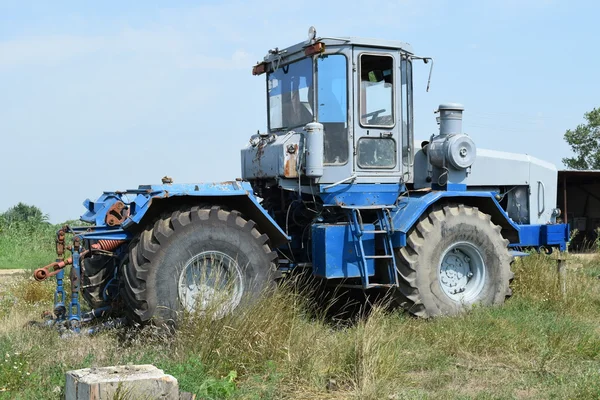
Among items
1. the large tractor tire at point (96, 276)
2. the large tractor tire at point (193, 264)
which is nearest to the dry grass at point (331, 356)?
the large tractor tire at point (193, 264)

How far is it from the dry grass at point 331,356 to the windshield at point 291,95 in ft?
7.53

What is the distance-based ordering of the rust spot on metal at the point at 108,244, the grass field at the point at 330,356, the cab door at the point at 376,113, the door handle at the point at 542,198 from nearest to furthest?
the grass field at the point at 330,356
the rust spot on metal at the point at 108,244
the cab door at the point at 376,113
the door handle at the point at 542,198

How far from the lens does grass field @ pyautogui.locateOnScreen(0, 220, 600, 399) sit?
548 cm

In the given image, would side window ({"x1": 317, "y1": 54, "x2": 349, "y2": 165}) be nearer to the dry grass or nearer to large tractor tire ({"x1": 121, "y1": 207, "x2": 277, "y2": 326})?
large tractor tire ({"x1": 121, "y1": 207, "x2": 277, "y2": 326})

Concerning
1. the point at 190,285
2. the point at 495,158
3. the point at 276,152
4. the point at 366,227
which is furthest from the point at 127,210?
the point at 495,158

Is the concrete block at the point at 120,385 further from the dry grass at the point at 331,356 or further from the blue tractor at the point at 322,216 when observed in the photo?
the blue tractor at the point at 322,216

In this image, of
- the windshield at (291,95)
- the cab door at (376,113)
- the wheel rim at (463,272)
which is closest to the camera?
the cab door at (376,113)

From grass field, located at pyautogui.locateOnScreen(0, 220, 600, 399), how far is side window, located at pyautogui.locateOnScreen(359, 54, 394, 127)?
2265 mm

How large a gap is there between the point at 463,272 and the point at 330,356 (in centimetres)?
320

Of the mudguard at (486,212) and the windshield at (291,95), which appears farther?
the windshield at (291,95)

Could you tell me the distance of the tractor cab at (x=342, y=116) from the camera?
27.0ft

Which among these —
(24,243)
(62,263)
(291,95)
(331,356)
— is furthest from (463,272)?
(24,243)

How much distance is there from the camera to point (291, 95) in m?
8.80

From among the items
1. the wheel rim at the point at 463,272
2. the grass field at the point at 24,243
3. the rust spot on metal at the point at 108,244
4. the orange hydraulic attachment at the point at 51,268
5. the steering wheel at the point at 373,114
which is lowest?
the grass field at the point at 24,243
